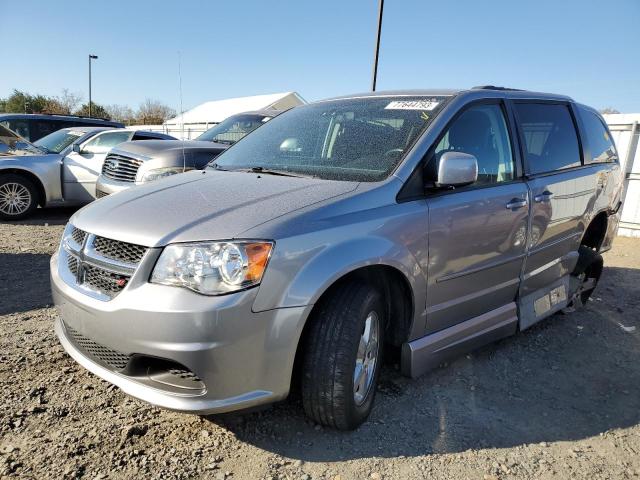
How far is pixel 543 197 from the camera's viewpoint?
346cm

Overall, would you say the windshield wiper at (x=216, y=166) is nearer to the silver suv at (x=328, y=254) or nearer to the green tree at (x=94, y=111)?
the silver suv at (x=328, y=254)

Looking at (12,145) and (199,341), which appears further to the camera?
(12,145)

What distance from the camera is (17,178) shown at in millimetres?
7816

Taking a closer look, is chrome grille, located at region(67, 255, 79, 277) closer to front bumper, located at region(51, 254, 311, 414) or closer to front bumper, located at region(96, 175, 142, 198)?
front bumper, located at region(51, 254, 311, 414)

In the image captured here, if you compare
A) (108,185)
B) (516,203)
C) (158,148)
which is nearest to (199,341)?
(516,203)

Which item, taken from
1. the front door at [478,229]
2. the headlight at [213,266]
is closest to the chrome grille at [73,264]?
the headlight at [213,266]

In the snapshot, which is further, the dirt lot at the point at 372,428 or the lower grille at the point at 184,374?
the dirt lot at the point at 372,428

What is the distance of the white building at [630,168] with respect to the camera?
8.91m

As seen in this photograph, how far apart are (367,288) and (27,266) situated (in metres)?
4.34

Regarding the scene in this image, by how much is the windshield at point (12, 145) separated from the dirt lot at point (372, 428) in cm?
543

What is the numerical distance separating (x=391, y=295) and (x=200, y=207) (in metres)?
1.15

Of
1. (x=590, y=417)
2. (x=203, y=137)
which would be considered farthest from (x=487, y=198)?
(x=203, y=137)

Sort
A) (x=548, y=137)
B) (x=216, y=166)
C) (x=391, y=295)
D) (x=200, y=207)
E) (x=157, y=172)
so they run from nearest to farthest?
(x=200, y=207)
(x=391, y=295)
(x=216, y=166)
(x=548, y=137)
(x=157, y=172)

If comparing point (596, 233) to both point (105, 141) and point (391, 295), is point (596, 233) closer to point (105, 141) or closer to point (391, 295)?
point (391, 295)
